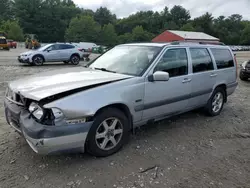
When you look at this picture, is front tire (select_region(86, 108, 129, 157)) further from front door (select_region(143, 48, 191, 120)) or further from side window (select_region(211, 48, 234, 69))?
side window (select_region(211, 48, 234, 69))

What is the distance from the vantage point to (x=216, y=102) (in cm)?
550

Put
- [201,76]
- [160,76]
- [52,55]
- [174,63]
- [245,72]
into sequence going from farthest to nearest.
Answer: [52,55]
[245,72]
[201,76]
[174,63]
[160,76]

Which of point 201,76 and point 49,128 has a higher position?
point 201,76

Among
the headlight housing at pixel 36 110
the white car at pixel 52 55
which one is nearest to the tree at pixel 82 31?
the white car at pixel 52 55

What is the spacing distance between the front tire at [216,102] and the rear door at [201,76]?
0.22 meters

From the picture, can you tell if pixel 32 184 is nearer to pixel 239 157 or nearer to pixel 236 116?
pixel 239 157

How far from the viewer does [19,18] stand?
83062 millimetres

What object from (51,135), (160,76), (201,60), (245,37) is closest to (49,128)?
(51,135)

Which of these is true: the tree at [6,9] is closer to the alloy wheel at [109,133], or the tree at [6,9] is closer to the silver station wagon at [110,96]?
the silver station wagon at [110,96]

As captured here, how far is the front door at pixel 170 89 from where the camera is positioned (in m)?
3.86

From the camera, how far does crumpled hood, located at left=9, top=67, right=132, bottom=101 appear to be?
303cm

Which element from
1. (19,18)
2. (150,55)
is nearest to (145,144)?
(150,55)

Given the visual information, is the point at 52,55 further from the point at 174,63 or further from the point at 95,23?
the point at 95,23

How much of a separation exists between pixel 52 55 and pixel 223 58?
40.9ft
